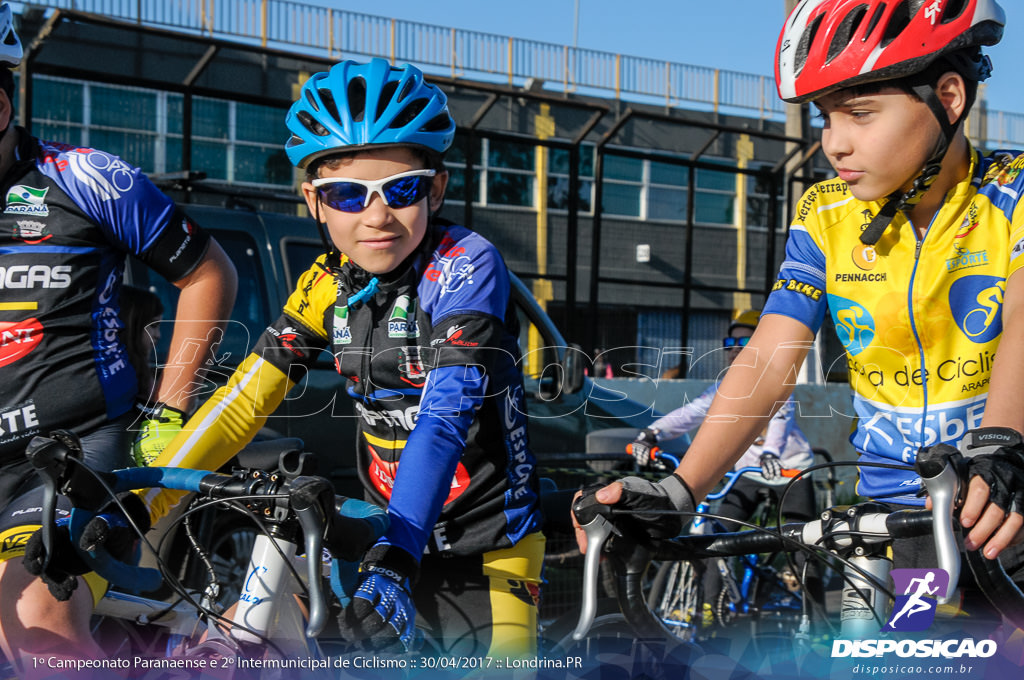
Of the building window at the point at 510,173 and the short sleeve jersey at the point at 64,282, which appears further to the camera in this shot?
the building window at the point at 510,173

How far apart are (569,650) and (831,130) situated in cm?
128

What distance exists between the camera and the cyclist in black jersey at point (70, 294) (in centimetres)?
258

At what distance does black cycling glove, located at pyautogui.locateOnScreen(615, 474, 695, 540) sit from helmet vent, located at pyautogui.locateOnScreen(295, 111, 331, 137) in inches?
44.9

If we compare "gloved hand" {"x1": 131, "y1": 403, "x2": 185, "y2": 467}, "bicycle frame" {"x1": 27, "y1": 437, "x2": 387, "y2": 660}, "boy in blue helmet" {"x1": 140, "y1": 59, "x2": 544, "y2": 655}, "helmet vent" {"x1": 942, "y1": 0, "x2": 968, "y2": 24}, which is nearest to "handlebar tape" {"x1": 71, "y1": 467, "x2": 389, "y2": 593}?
"bicycle frame" {"x1": 27, "y1": 437, "x2": 387, "y2": 660}

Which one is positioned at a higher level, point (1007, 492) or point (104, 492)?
point (1007, 492)

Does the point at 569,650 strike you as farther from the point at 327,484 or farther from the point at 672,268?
the point at 672,268

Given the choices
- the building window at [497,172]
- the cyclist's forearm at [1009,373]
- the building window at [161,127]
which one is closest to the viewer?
the cyclist's forearm at [1009,373]

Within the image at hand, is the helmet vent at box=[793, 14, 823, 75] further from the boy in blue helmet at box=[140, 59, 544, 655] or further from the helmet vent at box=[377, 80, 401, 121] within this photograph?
the helmet vent at box=[377, 80, 401, 121]

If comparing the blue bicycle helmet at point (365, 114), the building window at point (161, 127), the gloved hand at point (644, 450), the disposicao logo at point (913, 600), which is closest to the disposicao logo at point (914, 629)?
the disposicao logo at point (913, 600)

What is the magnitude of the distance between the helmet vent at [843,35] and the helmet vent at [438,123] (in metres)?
0.94

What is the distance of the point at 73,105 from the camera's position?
11406mm

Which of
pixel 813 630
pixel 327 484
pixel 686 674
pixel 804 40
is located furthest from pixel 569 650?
pixel 804 40

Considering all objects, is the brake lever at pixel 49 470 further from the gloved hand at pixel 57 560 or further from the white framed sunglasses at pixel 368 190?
the white framed sunglasses at pixel 368 190

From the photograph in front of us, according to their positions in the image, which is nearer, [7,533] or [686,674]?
Result: [686,674]
